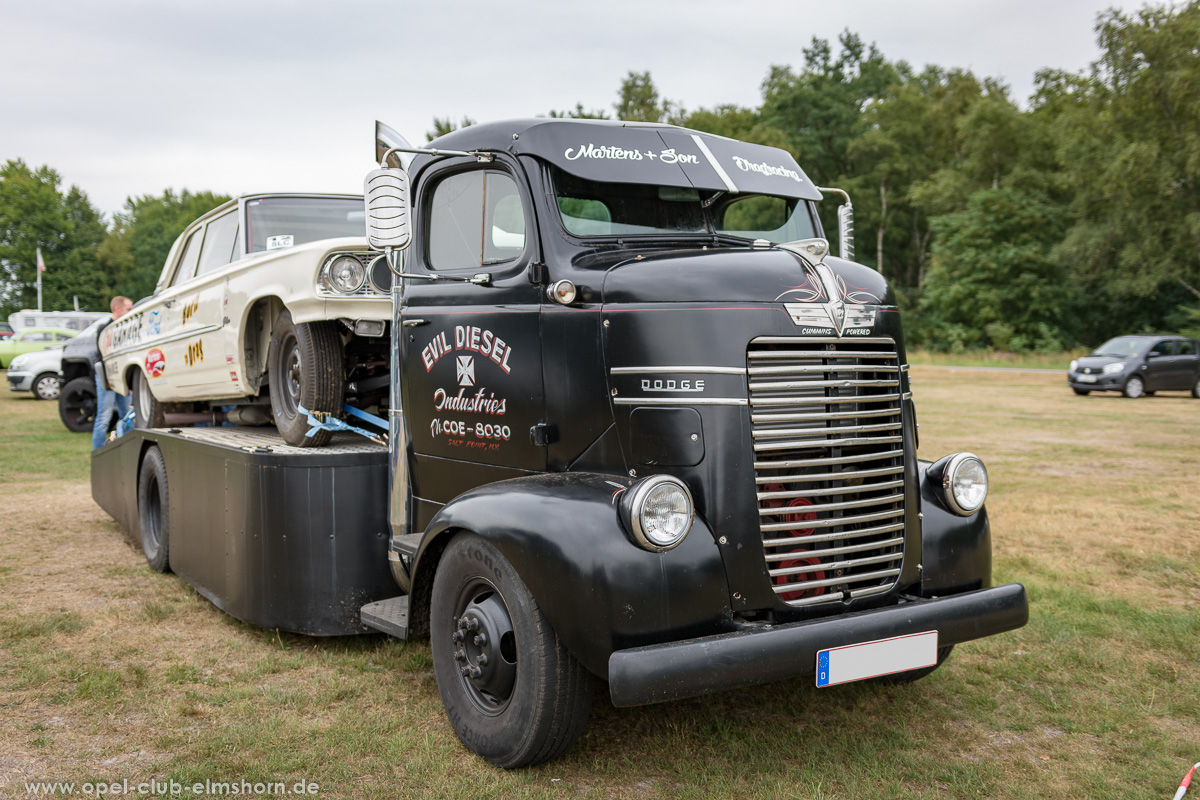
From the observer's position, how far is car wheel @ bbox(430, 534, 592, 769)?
3.35 meters

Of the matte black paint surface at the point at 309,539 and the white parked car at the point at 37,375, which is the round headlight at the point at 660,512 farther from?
the white parked car at the point at 37,375

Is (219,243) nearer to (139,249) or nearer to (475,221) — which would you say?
(475,221)

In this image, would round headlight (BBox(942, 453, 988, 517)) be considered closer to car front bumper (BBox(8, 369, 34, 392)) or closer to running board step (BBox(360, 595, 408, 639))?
running board step (BBox(360, 595, 408, 639))

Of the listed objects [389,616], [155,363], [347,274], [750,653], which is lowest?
[389,616]

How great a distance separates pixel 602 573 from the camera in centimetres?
314

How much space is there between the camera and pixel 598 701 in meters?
4.34

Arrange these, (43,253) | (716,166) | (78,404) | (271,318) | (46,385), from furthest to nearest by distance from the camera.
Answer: (43,253)
(46,385)
(78,404)
(271,318)
(716,166)

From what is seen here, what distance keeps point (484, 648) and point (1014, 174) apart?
48.7 metres

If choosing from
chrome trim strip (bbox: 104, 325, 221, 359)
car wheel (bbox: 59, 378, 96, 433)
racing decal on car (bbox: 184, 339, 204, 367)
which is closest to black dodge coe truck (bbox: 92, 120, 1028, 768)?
chrome trim strip (bbox: 104, 325, 221, 359)

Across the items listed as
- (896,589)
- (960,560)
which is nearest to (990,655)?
(960,560)

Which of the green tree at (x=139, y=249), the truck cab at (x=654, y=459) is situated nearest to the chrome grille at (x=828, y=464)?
the truck cab at (x=654, y=459)

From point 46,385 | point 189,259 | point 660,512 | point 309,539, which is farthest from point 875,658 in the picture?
point 46,385

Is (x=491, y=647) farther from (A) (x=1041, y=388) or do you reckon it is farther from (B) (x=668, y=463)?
(A) (x=1041, y=388)

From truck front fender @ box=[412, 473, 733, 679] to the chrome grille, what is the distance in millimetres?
313
